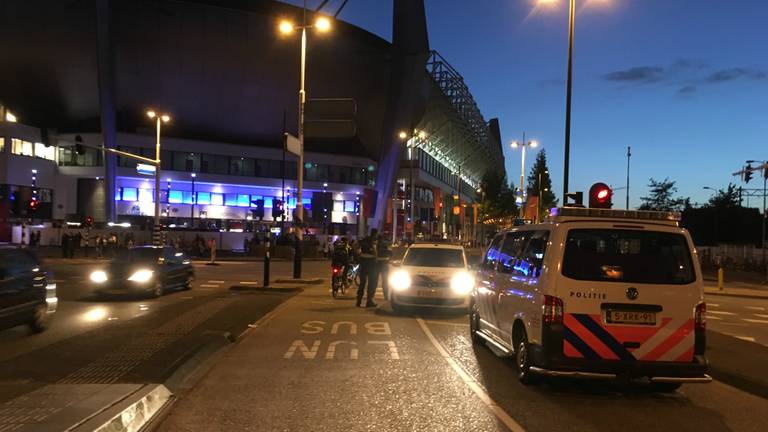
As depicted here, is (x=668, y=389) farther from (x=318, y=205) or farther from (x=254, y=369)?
(x=318, y=205)

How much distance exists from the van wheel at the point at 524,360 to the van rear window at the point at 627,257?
3.92 ft

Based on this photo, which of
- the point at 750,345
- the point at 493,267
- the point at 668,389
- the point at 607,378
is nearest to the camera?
the point at 607,378

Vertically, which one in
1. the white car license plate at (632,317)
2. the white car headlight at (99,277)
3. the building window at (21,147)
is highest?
the building window at (21,147)

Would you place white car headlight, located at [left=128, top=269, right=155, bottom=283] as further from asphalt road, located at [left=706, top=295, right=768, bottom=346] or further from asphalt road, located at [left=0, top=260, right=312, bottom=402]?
asphalt road, located at [left=706, top=295, right=768, bottom=346]

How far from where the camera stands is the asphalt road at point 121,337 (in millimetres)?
7898

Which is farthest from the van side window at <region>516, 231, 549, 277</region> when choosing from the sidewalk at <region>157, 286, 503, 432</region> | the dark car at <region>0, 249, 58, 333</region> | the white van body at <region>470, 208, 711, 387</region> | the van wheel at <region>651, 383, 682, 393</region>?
the dark car at <region>0, 249, 58, 333</region>

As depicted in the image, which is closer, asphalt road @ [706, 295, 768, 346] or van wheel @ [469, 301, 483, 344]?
van wheel @ [469, 301, 483, 344]

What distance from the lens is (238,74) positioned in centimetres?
7281

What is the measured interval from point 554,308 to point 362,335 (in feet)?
17.4

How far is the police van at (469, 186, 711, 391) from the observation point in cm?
714

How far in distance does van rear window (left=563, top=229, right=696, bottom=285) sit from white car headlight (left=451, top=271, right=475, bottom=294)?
24.3 feet

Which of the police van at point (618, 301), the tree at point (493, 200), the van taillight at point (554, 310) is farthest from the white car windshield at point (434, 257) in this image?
the tree at point (493, 200)

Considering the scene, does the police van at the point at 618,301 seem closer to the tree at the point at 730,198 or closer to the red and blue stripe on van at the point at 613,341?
the red and blue stripe on van at the point at 613,341

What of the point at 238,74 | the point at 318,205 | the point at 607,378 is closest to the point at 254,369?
the point at 607,378
